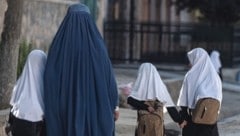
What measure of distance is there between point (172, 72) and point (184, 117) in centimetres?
1268

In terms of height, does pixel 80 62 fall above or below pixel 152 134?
above

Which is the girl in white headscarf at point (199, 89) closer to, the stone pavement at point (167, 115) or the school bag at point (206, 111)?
the school bag at point (206, 111)

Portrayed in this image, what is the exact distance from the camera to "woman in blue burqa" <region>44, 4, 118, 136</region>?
519 centimetres

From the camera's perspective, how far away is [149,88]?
7.16m

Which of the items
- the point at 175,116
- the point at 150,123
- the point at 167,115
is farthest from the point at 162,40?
the point at 175,116

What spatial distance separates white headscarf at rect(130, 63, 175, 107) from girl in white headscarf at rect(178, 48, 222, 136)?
301 millimetres

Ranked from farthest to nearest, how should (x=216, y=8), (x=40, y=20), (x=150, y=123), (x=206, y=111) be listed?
(x=216, y=8) → (x=40, y=20) → (x=150, y=123) → (x=206, y=111)

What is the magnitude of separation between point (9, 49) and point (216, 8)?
16.3 m

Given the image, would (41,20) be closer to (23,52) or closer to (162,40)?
(23,52)

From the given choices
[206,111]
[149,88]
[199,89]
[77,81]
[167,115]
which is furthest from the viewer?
[167,115]

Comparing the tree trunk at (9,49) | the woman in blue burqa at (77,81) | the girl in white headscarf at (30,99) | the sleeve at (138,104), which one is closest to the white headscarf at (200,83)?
the sleeve at (138,104)

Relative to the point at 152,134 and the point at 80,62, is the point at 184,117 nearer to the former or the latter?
the point at 152,134

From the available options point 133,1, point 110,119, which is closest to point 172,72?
point 133,1

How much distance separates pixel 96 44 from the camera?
206 inches
